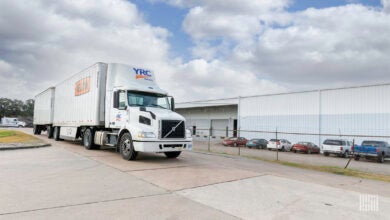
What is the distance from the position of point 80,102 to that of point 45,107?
34.9 feet

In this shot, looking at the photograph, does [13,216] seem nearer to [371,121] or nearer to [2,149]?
[2,149]

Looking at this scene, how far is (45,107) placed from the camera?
24.4 m

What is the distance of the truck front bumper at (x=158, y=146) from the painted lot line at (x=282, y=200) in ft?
11.9

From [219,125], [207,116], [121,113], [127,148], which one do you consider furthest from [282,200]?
[207,116]

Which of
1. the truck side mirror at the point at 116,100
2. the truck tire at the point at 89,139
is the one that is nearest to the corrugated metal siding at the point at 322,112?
the truck tire at the point at 89,139

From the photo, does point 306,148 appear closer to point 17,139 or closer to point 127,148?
point 127,148

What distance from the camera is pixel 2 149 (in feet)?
44.8

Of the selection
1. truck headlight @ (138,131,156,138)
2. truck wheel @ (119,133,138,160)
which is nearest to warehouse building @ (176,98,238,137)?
truck wheel @ (119,133,138,160)

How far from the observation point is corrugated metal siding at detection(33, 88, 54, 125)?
2270cm

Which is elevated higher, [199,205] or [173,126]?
[173,126]

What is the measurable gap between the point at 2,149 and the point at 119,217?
11846 mm

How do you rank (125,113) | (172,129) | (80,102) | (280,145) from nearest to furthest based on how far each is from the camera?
1. (172,129)
2. (125,113)
3. (80,102)
4. (280,145)

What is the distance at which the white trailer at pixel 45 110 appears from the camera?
2269cm

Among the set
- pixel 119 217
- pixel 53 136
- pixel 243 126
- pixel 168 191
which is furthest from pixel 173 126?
pixel 243 126
